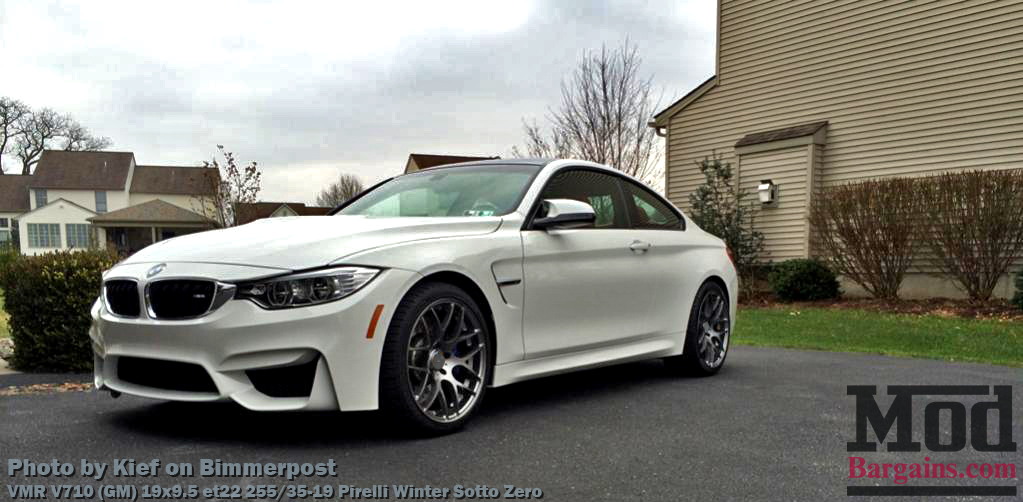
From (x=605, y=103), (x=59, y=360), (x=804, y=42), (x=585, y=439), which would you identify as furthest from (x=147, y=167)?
(x=585, y=439)

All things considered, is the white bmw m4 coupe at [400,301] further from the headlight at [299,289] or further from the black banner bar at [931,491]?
the black banner bar at [931,491]

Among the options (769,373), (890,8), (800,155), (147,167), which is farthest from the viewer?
(147,167)

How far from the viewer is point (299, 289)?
3.60 meters

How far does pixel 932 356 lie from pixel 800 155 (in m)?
8.68

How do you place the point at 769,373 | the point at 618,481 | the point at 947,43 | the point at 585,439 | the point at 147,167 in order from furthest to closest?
the point at 147,167 < the point at 947,43 < the point at 769,373 < the point at 585,439 < the point at 618,481

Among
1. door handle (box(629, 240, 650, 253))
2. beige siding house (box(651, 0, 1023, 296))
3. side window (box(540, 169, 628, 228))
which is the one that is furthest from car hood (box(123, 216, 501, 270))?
beige siding house (box(651, 0, 1023, 296))

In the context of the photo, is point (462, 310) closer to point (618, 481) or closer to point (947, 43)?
point (618, 481)

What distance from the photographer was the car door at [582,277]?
4.56 m

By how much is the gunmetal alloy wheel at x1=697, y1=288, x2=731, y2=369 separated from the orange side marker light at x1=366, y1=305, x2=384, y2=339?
9.92 ft

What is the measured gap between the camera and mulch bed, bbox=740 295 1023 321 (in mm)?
11469

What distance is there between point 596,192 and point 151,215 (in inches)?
1836

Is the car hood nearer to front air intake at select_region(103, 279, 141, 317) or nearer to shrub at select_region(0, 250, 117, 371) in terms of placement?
front air intake at select_region(103, 279, 141, 317)

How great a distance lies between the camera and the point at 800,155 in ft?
51.4

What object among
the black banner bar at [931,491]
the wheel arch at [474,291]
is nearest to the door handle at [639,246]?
the wheel arch at [474,291]
